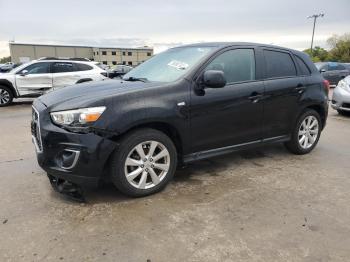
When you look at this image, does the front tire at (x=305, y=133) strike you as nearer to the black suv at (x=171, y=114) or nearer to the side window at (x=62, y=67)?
the black suv at (x=171, y=114)

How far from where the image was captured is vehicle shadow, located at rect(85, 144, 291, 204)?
12.7 ft

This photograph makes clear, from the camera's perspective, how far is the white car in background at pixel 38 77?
11664mm

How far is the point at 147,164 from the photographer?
3814mm

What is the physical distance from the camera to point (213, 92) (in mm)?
4230

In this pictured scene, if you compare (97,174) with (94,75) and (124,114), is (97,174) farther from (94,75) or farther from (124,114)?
(94,75)

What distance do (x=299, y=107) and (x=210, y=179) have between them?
1863 millimetres

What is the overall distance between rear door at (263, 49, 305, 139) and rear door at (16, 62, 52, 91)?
9096mm

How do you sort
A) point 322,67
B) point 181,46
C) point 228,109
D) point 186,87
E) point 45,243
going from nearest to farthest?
point 45,243
point 186,87
point 228,109
point 181,46
point 322,67

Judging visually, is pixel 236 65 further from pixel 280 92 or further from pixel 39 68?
pixel 39 68

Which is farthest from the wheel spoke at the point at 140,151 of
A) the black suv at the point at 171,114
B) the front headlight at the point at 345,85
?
the front headlight at the point at 345,85

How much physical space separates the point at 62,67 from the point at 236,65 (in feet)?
30.3

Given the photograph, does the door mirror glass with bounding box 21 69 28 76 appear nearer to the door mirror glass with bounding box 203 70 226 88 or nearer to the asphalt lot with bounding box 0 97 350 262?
the asphalt lot with bounding box 0 97 350 262

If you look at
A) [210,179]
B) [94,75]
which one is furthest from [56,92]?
[94,75]

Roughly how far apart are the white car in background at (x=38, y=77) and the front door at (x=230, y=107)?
7.54 meters
